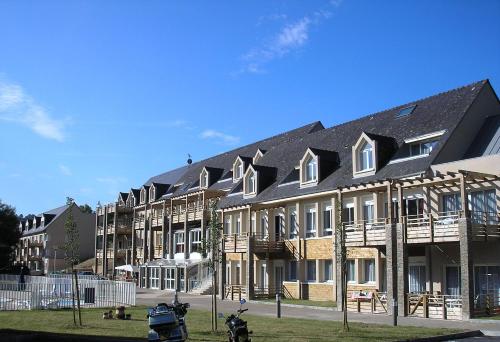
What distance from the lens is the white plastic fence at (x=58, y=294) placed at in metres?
27.7

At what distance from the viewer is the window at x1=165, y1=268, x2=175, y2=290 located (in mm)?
49856

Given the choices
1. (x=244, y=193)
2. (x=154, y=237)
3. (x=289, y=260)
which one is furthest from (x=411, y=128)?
(x=154, y=237)

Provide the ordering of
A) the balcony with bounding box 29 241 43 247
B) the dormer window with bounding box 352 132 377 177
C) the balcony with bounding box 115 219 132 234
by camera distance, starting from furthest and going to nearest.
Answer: the balcony with bounding box 29 241 43 247 < the balcony with bounding box 115 219 132 234 < the dormer window with bounding box 352 132 377 177

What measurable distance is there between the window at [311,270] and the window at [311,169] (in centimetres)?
498

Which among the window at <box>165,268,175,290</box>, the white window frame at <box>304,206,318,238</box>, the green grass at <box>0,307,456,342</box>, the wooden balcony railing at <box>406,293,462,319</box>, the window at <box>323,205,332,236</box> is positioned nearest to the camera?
the green grass at <box>0,307,456,342</box>

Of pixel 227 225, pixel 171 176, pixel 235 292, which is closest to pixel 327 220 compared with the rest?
pixel 235 292

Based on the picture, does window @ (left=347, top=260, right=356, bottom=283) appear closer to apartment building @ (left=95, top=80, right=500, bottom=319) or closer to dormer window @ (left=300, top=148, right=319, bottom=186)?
apartment building @ (left=95, top=80, right=500, bottom=319)

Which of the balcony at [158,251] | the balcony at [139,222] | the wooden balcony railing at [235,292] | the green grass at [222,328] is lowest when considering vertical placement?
the wooden balcony railing at [235,292]

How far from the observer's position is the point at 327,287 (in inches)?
1355

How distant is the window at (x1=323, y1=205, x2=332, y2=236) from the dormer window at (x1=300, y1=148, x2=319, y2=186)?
199 cm

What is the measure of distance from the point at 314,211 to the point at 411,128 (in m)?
7.76

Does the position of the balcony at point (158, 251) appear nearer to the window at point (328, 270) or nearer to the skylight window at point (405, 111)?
the window at point (328, 270)

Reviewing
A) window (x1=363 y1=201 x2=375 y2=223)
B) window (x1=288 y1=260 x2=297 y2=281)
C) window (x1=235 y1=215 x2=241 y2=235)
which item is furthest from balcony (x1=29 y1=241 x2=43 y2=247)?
window (x1=363 y1=201 x2=375 y2=223)

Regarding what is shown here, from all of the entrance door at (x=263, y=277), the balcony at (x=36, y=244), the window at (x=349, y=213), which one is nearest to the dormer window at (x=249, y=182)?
the entrance door at (x=263, y=277)
